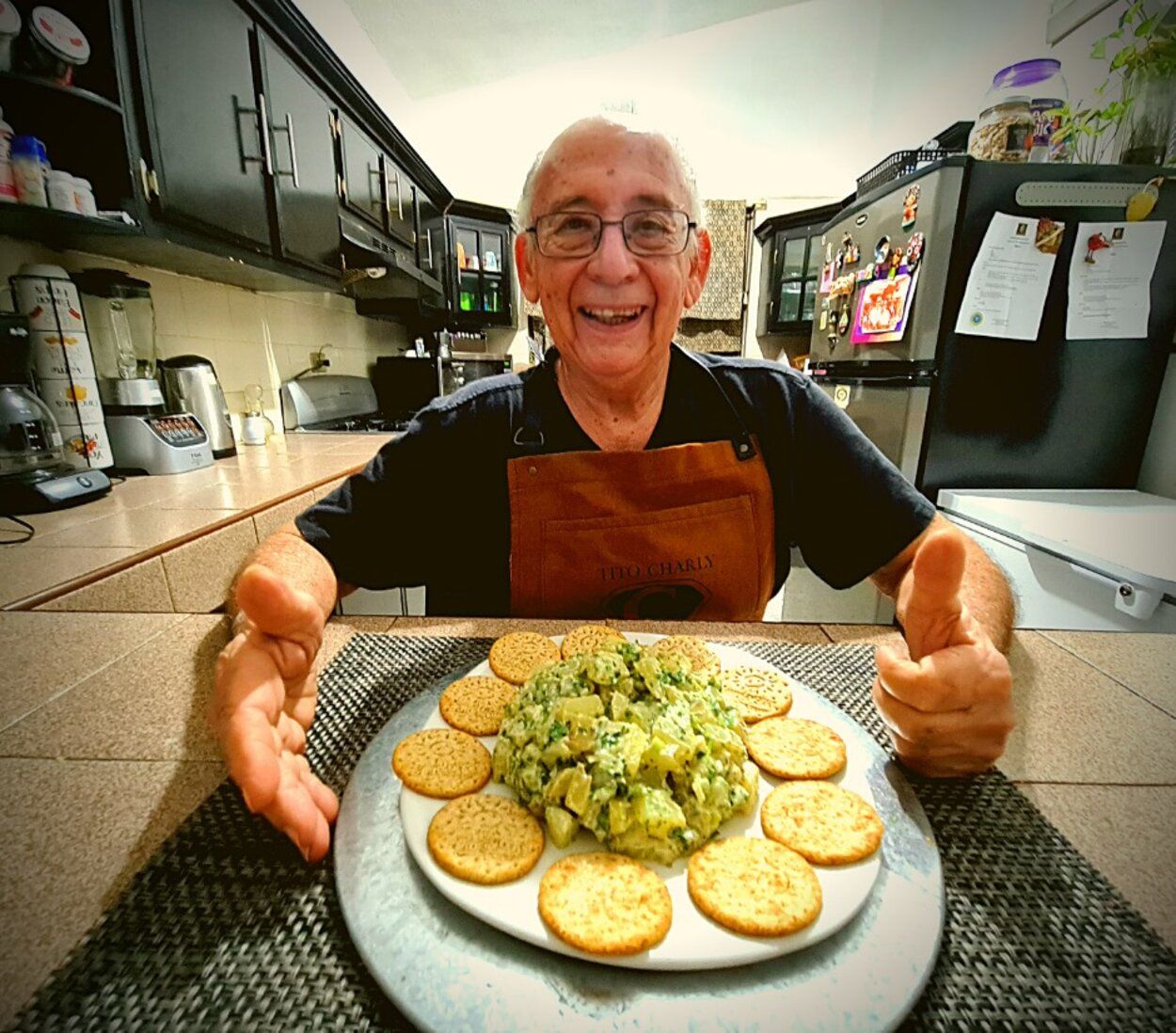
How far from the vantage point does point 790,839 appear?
0.49m

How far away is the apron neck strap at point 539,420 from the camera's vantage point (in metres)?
1.21

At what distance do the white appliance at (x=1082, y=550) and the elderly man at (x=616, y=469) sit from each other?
0.49 m

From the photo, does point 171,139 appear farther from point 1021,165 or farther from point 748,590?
point 1021,165

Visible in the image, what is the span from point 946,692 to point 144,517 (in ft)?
5.30

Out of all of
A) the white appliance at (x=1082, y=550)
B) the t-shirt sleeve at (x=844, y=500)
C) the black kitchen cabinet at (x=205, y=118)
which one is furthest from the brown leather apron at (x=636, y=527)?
the black kitchen cabinet at (x=205, y=118)

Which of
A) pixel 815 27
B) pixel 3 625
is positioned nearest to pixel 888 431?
pixel 3 625

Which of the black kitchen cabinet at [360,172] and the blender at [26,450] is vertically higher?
the black kitchen cabinet at [360,172]

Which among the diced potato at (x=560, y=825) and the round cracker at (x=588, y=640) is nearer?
the diced potato at (x=560, y=825)

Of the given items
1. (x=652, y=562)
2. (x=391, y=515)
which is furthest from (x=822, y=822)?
(x=391, y=515)

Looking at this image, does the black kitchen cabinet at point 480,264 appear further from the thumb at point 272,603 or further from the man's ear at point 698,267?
the thumb at point 272,603

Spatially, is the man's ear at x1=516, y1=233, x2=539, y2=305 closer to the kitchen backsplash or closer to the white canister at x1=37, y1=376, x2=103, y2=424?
the white canister at x1=37, y1=376, x2=103, y2=424

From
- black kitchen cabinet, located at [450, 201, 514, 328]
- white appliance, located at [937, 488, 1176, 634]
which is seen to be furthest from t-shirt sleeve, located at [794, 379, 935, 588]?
black kitchen cabinet, located at [450, 201, 514, 328]

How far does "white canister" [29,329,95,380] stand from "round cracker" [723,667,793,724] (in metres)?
1.91

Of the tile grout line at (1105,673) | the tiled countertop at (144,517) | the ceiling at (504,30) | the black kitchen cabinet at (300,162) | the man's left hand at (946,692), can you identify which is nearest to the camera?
the man's left hand at (946,692)
